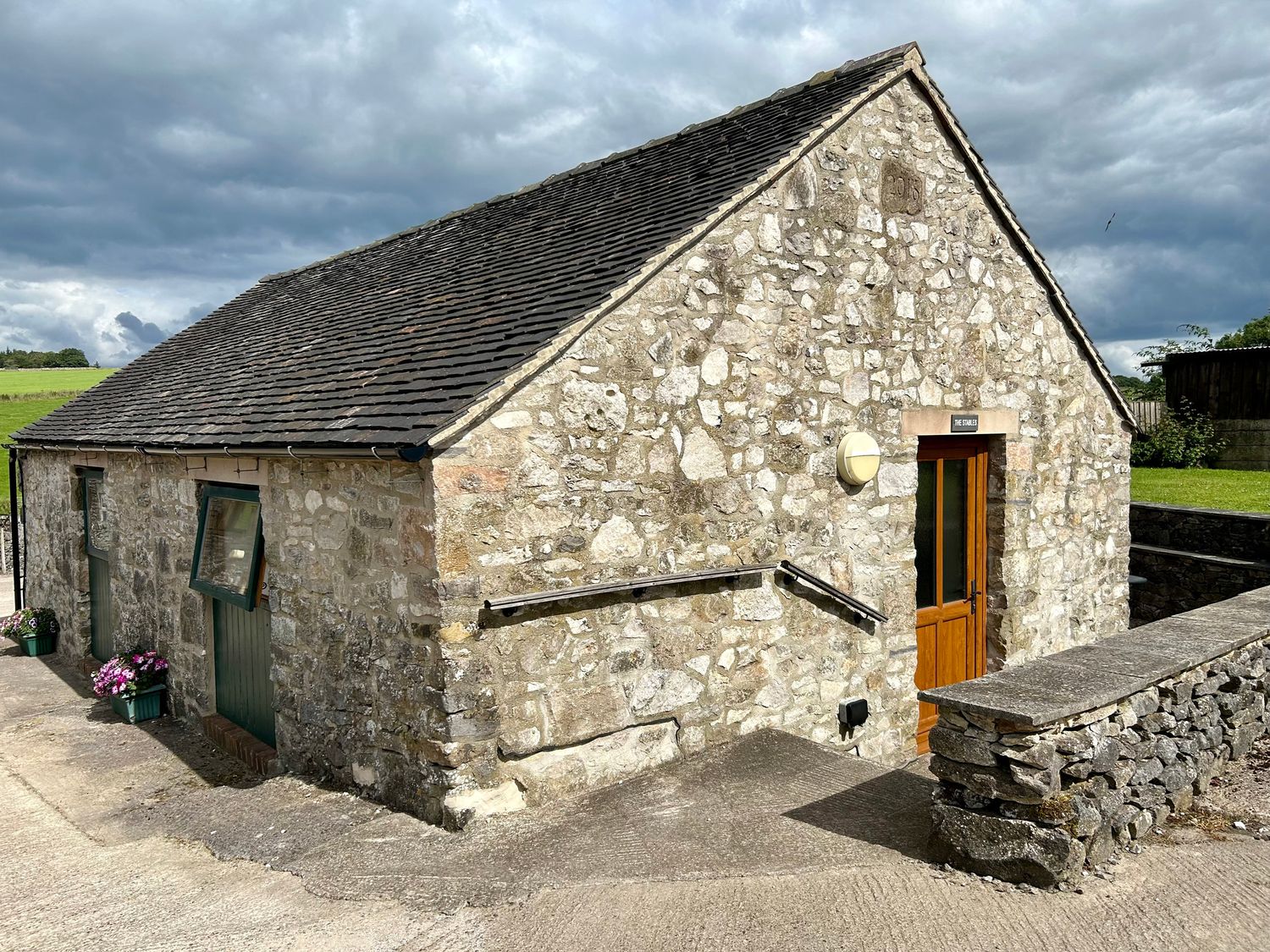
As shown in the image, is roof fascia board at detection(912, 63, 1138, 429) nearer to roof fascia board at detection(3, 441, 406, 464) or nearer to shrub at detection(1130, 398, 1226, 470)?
roof fascia board at detection(3, 441, 406, 464)

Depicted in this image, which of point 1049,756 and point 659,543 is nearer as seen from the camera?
point 1049,756

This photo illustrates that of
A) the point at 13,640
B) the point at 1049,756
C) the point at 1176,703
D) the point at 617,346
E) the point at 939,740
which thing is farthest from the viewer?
the point at 13,640

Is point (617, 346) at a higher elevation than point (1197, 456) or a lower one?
higher

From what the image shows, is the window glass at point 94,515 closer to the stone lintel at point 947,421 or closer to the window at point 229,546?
the window at point 229,546

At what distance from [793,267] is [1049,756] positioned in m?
3.73

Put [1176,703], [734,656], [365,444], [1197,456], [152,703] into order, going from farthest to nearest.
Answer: [1197,456]
[152,703]
[734,656]
[365,444]
[1176,703]

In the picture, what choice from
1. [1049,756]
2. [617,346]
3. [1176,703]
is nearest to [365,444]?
[617,346]

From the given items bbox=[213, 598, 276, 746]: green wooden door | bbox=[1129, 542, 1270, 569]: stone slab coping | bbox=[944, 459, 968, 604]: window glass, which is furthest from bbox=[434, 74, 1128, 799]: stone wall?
bbox=[213, 598, 276, 746]: green wooden door

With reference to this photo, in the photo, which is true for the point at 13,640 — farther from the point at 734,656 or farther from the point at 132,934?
the point at 734,656

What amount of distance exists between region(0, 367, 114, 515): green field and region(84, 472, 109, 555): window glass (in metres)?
20.1

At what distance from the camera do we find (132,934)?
13.8 feet

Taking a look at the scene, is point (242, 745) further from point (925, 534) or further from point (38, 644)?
point (38, 644)

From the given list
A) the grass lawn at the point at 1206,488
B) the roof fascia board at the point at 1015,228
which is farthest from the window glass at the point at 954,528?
the grass lawn at the point at 1206,488

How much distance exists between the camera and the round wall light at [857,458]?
6.48 m
